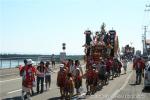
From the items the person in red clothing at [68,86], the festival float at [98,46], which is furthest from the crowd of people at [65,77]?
the festival float at [98,46]

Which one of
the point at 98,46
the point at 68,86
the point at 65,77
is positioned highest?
the point at 98,46

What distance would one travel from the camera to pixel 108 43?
34500 millimetres

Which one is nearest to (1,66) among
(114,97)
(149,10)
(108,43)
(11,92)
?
(108,43)

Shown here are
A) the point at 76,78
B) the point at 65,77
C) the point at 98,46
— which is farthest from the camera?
the point at 98,46

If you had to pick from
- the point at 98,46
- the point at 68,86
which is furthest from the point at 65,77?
the point at 98,46

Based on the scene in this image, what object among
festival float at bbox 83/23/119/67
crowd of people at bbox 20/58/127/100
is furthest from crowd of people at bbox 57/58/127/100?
festival float at bbox 83/23/119/67

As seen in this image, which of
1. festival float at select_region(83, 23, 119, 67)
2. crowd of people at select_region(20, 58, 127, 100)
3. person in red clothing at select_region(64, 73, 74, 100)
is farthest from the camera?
festival float at select_region(83, 23, 119, 67)

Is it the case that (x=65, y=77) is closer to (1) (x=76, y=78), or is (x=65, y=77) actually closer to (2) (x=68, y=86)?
(2) (x=68, y=86)

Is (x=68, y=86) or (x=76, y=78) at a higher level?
(x=76, y=78)

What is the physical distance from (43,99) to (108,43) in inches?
574

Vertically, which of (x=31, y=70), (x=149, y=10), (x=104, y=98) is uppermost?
(x=149, y=10)

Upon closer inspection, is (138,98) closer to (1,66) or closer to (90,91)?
(90,91)

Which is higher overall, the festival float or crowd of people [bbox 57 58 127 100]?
the festival float

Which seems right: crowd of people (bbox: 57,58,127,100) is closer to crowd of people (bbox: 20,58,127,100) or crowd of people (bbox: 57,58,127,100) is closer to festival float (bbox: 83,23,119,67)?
crowd of people (bbox: 20,58,127,100)
